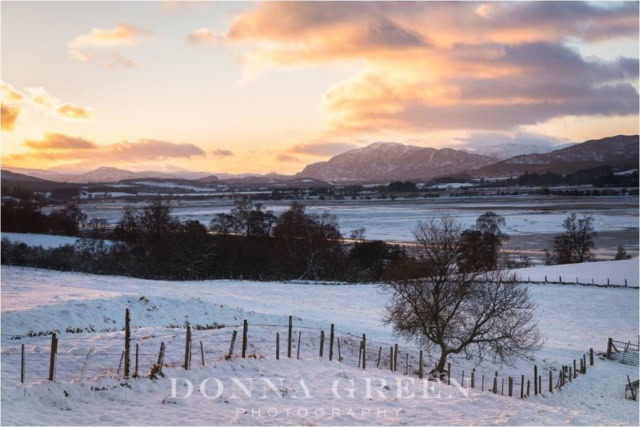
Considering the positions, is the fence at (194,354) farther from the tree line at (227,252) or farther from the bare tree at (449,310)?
the tree line at (227,252)

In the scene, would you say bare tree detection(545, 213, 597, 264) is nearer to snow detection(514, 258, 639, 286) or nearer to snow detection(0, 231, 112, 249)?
snow detection(514, 258, 639, 286)

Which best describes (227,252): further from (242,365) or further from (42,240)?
(242,365)

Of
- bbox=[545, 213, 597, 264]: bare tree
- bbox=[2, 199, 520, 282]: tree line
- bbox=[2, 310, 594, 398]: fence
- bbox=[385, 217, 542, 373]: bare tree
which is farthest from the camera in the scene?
bbox=[545, 213, 597, 264]: bare tree

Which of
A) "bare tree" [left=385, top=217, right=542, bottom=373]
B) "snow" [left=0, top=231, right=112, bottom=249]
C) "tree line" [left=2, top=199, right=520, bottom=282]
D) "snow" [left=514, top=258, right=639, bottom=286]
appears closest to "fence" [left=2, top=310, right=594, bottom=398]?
"bare tree" [left=385, top=217, right=542, bottom=373]

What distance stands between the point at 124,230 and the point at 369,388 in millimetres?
80078

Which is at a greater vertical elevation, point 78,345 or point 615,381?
point 78,345

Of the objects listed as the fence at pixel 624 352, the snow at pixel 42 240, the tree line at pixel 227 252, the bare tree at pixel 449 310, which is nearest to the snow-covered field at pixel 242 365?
the fence at pixel 624 352

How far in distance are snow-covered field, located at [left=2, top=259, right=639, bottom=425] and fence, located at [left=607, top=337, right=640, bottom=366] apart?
3.23 ft

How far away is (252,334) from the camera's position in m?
26.1

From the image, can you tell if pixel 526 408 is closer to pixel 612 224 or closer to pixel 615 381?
pixel 615 381

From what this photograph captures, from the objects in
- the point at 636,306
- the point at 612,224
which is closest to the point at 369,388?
the point at 636,306

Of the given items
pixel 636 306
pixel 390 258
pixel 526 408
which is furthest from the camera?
pixel 390 258

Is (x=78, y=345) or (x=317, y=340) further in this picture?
(x=317, y=340)

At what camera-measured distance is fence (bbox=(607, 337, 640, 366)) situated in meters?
35.7
